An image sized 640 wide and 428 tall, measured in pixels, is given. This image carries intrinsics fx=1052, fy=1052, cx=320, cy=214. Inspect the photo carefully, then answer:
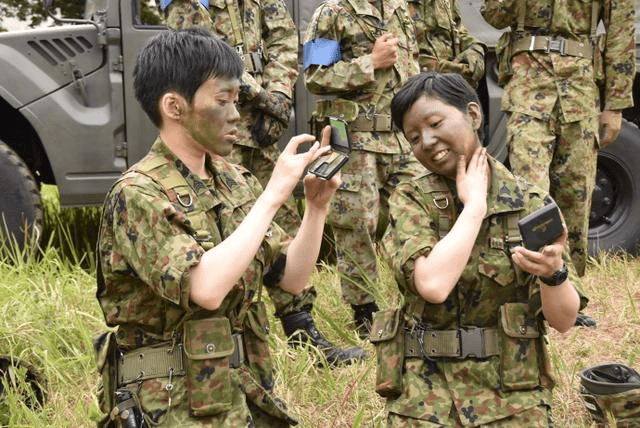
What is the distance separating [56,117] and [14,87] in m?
0.24

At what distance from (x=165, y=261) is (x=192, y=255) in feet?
0.20

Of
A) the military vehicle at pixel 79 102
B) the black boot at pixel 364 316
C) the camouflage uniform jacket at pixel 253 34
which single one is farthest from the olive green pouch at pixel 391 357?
the military vehicle at pixel 79 102

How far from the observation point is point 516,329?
2.50m

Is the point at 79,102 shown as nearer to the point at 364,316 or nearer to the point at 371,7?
the point at 371,7

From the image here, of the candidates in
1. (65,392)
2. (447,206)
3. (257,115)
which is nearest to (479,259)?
(447,206)

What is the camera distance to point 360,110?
4.28 meters

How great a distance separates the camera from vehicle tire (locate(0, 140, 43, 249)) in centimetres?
487

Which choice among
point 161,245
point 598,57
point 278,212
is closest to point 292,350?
point 278,212

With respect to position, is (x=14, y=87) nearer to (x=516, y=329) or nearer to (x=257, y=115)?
(x=257, y=115)

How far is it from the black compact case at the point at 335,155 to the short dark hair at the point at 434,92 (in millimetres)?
199

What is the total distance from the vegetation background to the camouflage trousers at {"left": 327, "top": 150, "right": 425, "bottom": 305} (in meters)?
0.11

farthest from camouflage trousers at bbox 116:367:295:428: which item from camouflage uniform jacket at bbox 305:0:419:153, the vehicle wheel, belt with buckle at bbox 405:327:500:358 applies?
the vehicle wheel

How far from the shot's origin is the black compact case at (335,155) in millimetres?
2402

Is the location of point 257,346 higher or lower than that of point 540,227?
lower
